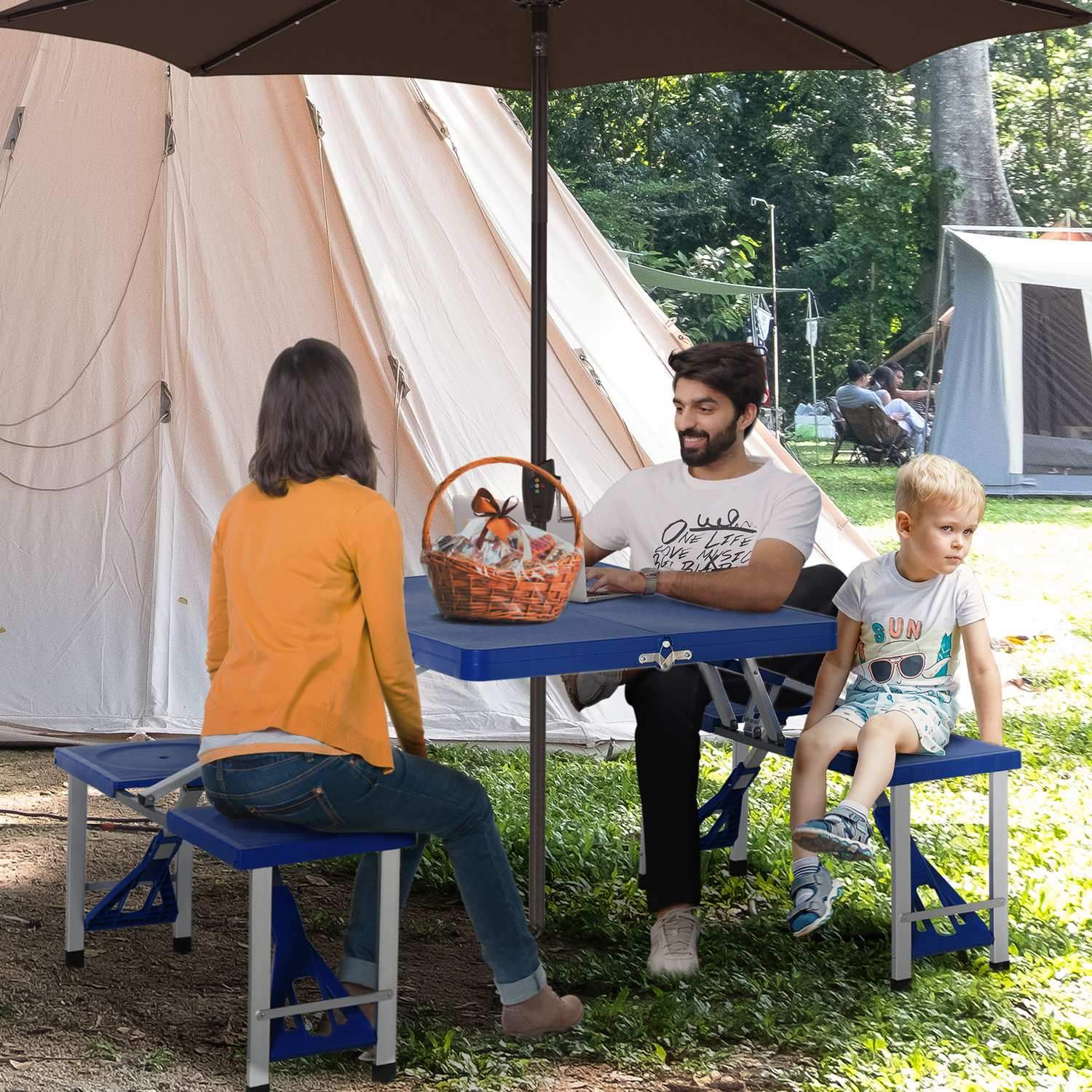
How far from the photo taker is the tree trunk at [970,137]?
16.4 metres

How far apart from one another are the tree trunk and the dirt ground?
14.8 meters

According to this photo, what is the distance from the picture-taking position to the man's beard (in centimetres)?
325

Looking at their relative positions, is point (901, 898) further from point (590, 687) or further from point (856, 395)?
point (856, 395)

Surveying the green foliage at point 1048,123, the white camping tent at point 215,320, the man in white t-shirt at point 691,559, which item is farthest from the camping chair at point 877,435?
the man in white t-shirt at point 691,559

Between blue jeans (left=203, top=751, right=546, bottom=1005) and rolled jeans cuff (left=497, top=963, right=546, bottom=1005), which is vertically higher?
blue jeans (left=203, top=751, right=546, bottom=1005)

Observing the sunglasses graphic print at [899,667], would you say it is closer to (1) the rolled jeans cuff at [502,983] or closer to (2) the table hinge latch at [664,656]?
(2) the table hinge latch at [664,656]

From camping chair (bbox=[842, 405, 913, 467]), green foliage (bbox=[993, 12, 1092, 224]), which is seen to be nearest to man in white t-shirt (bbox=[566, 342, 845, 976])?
camping chair (bbox=[842, 405, 913, 467])

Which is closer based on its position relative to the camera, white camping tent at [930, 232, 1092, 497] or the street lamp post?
white camping tent at [930, 232, 1092, 497]

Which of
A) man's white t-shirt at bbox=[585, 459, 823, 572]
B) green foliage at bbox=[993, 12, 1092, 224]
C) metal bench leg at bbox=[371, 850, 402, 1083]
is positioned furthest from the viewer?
green foliage at bbox=[993, 12, 1092, 224]

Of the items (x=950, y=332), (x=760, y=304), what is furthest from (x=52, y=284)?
(x=760, y=304)

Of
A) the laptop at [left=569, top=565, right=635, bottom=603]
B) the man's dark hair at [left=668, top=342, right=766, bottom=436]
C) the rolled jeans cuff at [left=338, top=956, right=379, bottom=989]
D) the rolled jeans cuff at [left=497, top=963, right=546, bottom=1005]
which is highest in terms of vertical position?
the man's dark hair at [left=668, top=342, right=766, bottom=436]

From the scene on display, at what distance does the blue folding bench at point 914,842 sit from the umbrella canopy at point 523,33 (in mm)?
1378

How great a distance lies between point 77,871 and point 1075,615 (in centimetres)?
568

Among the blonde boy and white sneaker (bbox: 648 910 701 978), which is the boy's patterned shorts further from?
white sneaker (bbox: 648 910 701 978)
